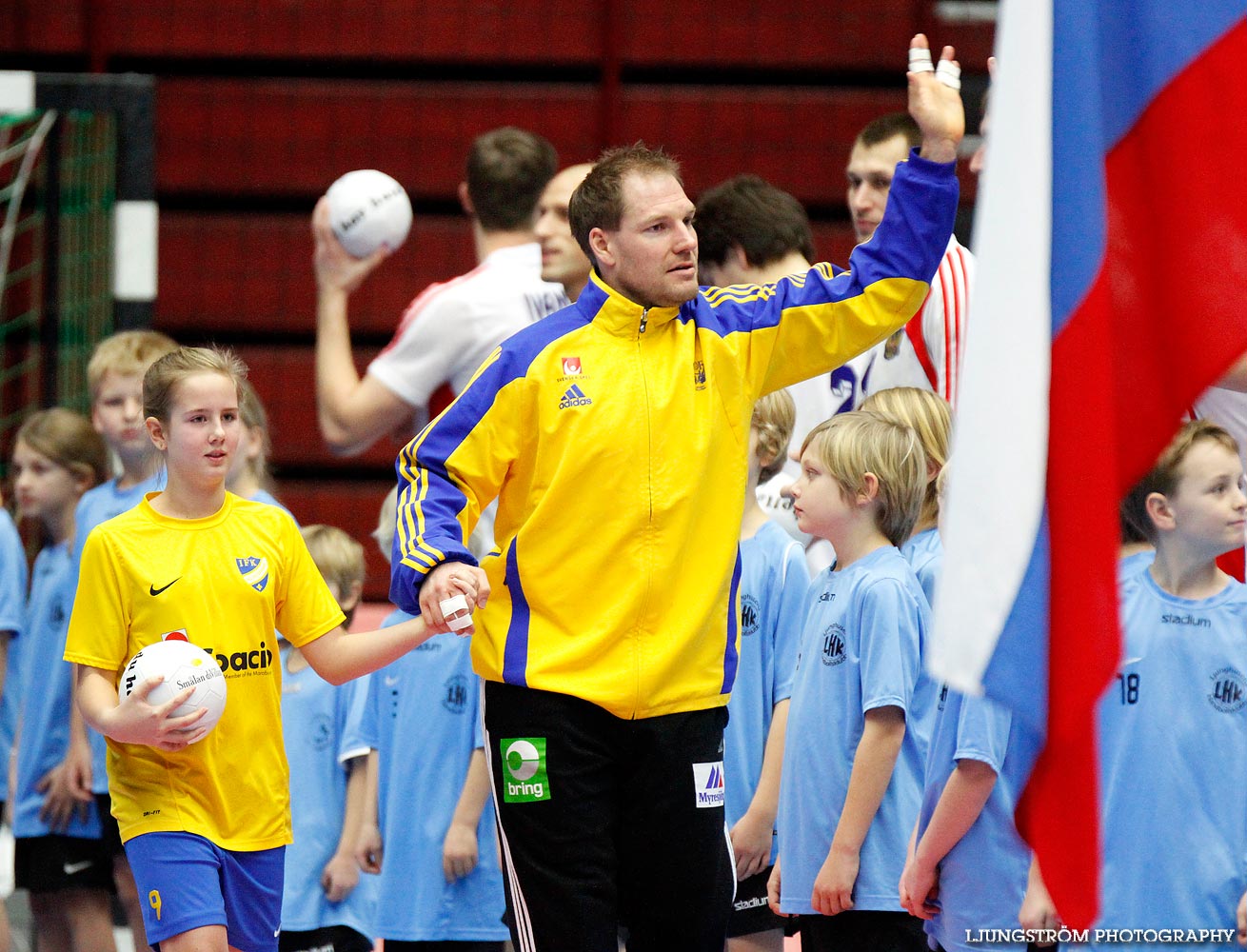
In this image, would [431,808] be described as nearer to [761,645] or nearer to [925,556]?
[761,645]

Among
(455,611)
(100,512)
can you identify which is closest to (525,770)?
(455,611)

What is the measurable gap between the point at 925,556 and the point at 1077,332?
68.2 inches

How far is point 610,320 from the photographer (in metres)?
3.22

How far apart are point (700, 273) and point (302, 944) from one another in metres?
2.14

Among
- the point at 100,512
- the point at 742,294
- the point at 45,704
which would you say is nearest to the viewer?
the point at 742,294

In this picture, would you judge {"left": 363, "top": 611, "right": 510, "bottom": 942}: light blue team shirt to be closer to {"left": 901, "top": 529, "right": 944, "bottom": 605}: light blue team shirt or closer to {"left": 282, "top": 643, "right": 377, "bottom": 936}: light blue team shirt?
{"left": 282, "top": 643, "right": 377, "bottom": 936}: light blue team shirt

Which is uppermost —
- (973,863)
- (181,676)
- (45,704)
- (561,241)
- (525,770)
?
(561,241)

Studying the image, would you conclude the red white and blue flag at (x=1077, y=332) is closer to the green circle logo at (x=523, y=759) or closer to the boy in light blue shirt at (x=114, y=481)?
the green circle logo at (x=523, y=759)

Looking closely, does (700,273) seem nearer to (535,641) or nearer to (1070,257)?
(535,641)

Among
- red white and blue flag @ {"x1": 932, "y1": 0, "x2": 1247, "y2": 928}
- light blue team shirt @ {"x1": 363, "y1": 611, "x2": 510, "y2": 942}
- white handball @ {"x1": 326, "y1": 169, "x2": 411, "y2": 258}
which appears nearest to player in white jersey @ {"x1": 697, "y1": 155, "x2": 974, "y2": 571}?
white handball @ {"x1": 326, "y1": 169, "x2": 411, "y2": 258}

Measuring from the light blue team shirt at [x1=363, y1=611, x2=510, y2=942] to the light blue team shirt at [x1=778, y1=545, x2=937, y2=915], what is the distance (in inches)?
39.6

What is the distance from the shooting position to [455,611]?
289 centimetres

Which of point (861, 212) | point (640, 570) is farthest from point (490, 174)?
point (640, 570)

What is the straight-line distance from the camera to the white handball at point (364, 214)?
475 centimetres
